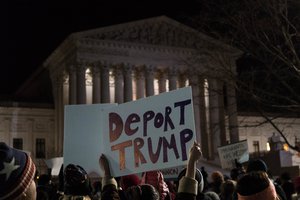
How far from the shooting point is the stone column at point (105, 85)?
5071cm

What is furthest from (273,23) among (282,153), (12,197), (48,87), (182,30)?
(48,87)

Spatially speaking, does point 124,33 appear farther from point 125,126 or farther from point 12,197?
point 12,197

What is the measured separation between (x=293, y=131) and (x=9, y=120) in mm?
35615

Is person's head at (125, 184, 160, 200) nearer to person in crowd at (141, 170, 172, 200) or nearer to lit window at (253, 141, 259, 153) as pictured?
person in crowd at (141, 170, 172, 200)

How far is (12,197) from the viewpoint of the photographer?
2.25 meters

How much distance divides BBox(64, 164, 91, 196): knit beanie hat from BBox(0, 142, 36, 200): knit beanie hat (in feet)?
7.16

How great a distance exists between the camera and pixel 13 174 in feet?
7.33

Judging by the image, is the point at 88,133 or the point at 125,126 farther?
the point at 88,133

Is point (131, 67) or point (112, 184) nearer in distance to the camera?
point (112, 184)

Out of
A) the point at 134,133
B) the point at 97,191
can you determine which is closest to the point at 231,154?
the point at 97,191

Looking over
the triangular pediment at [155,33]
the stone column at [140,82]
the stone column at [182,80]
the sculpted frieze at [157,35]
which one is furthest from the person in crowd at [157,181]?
the stone column at [182,80]

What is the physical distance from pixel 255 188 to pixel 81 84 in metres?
47.2

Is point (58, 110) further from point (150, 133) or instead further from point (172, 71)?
point (150, 133)

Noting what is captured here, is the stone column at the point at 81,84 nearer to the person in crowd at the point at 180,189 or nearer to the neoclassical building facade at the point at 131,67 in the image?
the neoclassical building facade at the point at 131,67
